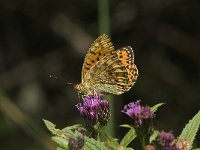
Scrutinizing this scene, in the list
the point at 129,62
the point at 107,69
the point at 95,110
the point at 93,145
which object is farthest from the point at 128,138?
the point at 107,69

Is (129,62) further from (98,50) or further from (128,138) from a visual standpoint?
(128,138)

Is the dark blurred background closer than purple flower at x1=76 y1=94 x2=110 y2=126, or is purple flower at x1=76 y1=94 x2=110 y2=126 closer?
purple flower at x1=76 y1=94 x2=110 y2=126

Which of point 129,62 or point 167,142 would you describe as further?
point 129,62

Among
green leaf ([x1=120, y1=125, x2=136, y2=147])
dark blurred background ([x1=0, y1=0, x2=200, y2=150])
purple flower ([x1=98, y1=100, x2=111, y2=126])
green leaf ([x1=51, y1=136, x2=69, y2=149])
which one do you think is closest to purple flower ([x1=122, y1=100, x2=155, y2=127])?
green leaf ([x1=120, y1=125, x2=136, y2=147])

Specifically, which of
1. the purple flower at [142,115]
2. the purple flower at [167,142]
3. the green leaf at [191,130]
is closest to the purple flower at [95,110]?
the purple flower at [142,115]

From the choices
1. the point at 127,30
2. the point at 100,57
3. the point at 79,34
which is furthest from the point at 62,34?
the point at 100,57

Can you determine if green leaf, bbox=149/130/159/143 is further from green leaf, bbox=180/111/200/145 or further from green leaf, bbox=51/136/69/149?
green leaf, bbox=51/136/69/149
